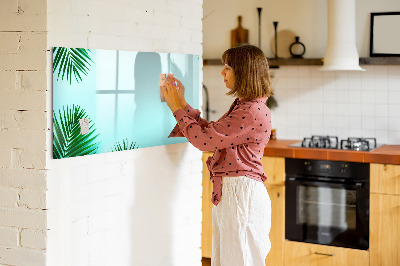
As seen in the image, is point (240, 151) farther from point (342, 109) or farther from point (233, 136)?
point (342, 109)

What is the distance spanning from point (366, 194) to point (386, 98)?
0.95 m

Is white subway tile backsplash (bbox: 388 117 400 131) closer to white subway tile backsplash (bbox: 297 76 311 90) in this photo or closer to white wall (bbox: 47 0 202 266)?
white subway tile backsplash (bbox: 297 76 311 90)

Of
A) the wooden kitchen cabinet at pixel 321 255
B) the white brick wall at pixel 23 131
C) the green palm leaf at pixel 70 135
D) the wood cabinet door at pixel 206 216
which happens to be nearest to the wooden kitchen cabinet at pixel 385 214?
the wooden kitchen cabinet at pixel 321 255

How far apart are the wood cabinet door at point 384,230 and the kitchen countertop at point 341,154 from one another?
249 mm

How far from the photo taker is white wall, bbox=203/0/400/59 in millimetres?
4723

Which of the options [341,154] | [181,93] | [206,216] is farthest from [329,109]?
[181,93]

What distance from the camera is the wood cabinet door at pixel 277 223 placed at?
14.5ft

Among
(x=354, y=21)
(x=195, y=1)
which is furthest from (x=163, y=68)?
(x=354, y=21)

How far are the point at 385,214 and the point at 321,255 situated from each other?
1.87 feet

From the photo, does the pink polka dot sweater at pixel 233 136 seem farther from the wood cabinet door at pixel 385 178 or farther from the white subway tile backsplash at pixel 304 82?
the white subway tile backsplash at pixel 304 82

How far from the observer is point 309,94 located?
16.3 ft

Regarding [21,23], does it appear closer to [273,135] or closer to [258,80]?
[258,80]

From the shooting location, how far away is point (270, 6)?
5.06 metres

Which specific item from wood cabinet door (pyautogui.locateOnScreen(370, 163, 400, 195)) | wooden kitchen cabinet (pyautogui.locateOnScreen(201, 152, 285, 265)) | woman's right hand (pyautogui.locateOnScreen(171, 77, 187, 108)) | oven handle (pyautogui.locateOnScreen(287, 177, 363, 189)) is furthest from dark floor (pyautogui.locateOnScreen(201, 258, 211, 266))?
woman's right hand (pyautogui.locateOnScreen(171, 77, 187, 108))
